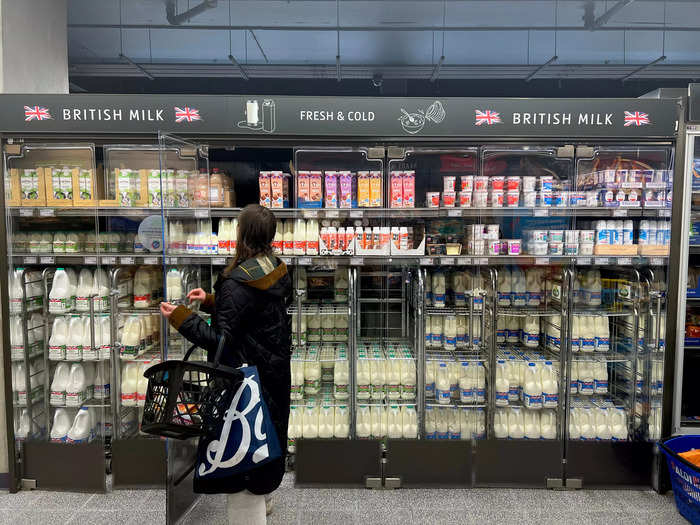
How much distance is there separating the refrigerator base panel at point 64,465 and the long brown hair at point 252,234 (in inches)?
80.5

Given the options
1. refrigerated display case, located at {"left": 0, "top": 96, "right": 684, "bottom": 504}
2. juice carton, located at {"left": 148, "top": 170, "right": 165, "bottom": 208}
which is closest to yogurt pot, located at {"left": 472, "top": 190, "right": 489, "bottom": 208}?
refrigerated display case, located at {"left": 0, "top": 96, "right": 684, "bottom": 504}

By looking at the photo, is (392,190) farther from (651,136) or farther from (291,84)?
Result: (291,84)

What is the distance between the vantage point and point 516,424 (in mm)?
3512

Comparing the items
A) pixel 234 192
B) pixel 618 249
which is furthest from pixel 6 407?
pixel 618 249

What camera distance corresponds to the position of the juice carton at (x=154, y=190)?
3.41 meters

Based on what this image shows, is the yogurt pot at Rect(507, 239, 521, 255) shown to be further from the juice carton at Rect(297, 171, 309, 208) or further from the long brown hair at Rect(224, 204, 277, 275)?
the long brown hair at Rect(224, 204, 277, 275)

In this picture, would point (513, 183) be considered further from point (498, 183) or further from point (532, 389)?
point (532, 389)

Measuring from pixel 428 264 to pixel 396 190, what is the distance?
60 cm

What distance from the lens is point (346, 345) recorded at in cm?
382

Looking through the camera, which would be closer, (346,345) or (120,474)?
(120,474)

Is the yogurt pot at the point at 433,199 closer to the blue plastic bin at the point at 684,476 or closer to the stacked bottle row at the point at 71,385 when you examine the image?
the blue plastic bin at the point at 684,476

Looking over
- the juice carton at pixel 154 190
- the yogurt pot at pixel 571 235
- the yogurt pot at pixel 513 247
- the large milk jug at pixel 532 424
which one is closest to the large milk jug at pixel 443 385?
the large milk jug at pixel 532 424

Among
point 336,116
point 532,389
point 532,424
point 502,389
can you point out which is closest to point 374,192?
point 336,116

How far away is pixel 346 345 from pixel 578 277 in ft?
6.30
